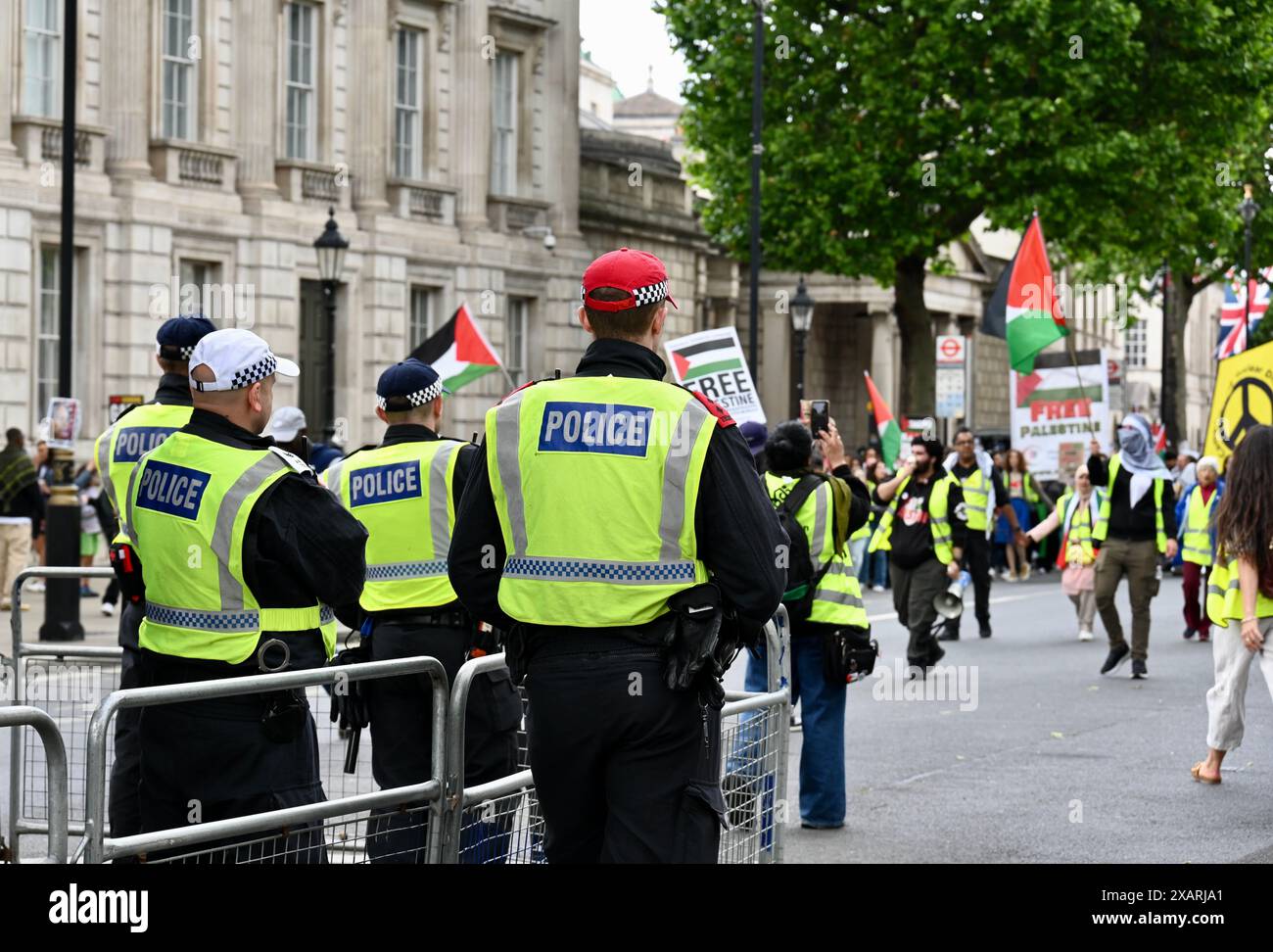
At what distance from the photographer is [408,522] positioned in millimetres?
7141

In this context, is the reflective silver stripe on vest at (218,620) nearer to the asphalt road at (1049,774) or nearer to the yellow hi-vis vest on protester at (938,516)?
the asphalt road at (1049,774)

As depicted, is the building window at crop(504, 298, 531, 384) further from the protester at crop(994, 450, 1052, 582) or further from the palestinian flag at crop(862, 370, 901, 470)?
the protester at crop(994, 450, 1052, 582)

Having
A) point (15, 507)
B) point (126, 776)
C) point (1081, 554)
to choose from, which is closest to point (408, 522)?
point (126, 776)

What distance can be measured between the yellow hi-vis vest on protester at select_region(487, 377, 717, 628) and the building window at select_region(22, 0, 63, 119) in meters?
24.1

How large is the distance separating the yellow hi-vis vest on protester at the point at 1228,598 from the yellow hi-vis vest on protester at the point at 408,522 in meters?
4.75

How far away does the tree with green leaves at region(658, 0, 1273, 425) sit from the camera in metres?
35.4

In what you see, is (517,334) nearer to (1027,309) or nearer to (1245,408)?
(1027,309)

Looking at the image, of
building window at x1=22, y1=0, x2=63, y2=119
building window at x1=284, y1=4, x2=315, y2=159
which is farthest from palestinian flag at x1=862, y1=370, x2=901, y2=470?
building window at x1=22, y1=0, x2=63, y2=119

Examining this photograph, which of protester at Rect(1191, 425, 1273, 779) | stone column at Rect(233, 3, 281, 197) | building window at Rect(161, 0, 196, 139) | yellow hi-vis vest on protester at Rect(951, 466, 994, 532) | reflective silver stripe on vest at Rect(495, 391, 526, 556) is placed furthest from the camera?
stone column at Rect(233, 3, 281, 197)

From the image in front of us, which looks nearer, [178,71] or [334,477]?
[334,477]

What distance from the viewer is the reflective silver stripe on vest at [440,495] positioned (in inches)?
281

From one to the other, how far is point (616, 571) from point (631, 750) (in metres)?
0.40

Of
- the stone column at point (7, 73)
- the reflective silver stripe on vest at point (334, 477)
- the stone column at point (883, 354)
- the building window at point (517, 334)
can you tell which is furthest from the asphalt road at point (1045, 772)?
the stone column at point (883, 354)

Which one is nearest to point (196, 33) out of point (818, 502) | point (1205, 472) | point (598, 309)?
point (1205, 472)
